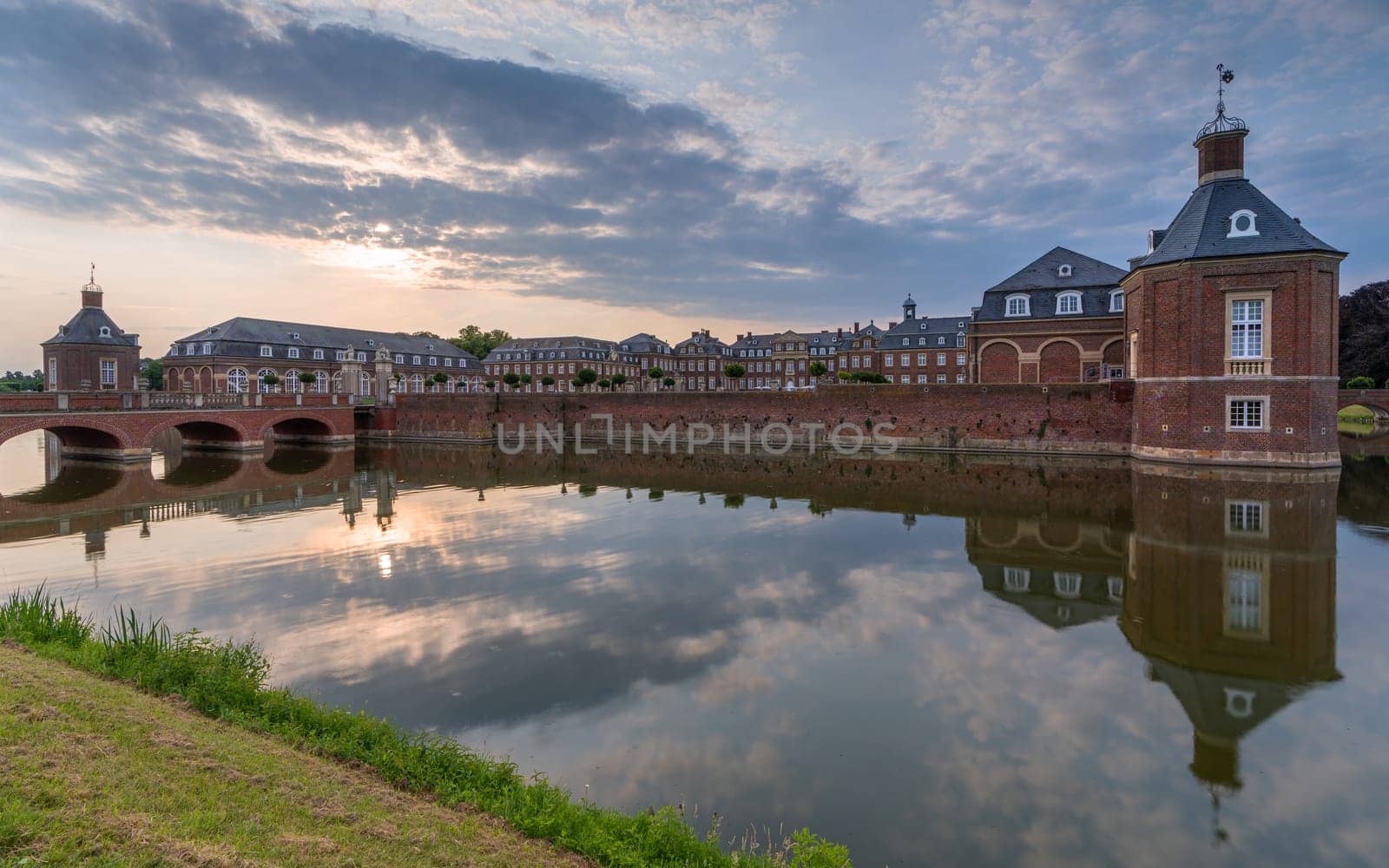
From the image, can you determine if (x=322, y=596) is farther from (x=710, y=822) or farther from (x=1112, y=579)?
(x=1112, y=579)

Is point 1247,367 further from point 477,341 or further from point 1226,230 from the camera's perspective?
point 477,341

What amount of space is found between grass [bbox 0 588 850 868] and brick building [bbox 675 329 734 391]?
7847cm

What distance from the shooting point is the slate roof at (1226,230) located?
70.8 ft

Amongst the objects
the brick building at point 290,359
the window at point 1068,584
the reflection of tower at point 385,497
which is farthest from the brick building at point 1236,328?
the brick building at point 290,359

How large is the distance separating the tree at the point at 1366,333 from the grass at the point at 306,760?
6130 centimetres

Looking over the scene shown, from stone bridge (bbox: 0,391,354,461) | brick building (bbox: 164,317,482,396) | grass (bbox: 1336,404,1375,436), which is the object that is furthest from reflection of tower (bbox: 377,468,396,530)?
grass (bbox: 1336,404,1375,436)

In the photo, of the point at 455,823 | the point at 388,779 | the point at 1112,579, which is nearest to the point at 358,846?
the point at 455,823

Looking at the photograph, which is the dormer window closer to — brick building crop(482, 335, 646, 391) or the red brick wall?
the red brick wall

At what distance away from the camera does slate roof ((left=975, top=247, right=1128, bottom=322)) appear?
3162 centimetres

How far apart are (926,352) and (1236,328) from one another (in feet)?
114

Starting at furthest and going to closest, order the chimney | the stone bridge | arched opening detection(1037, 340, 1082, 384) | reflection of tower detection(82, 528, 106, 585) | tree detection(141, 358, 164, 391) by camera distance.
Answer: tree detection(141, 358, 164, 391), arched opening detection(1037, 340, 1082, 384), the stone bridge, the chimney, reflection of tower detection(82, 528, 106, 585)

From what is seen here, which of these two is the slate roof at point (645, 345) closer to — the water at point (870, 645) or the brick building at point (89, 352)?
the brick building at point (89, 352)

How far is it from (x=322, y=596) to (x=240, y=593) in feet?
3.99

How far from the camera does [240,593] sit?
976cm
